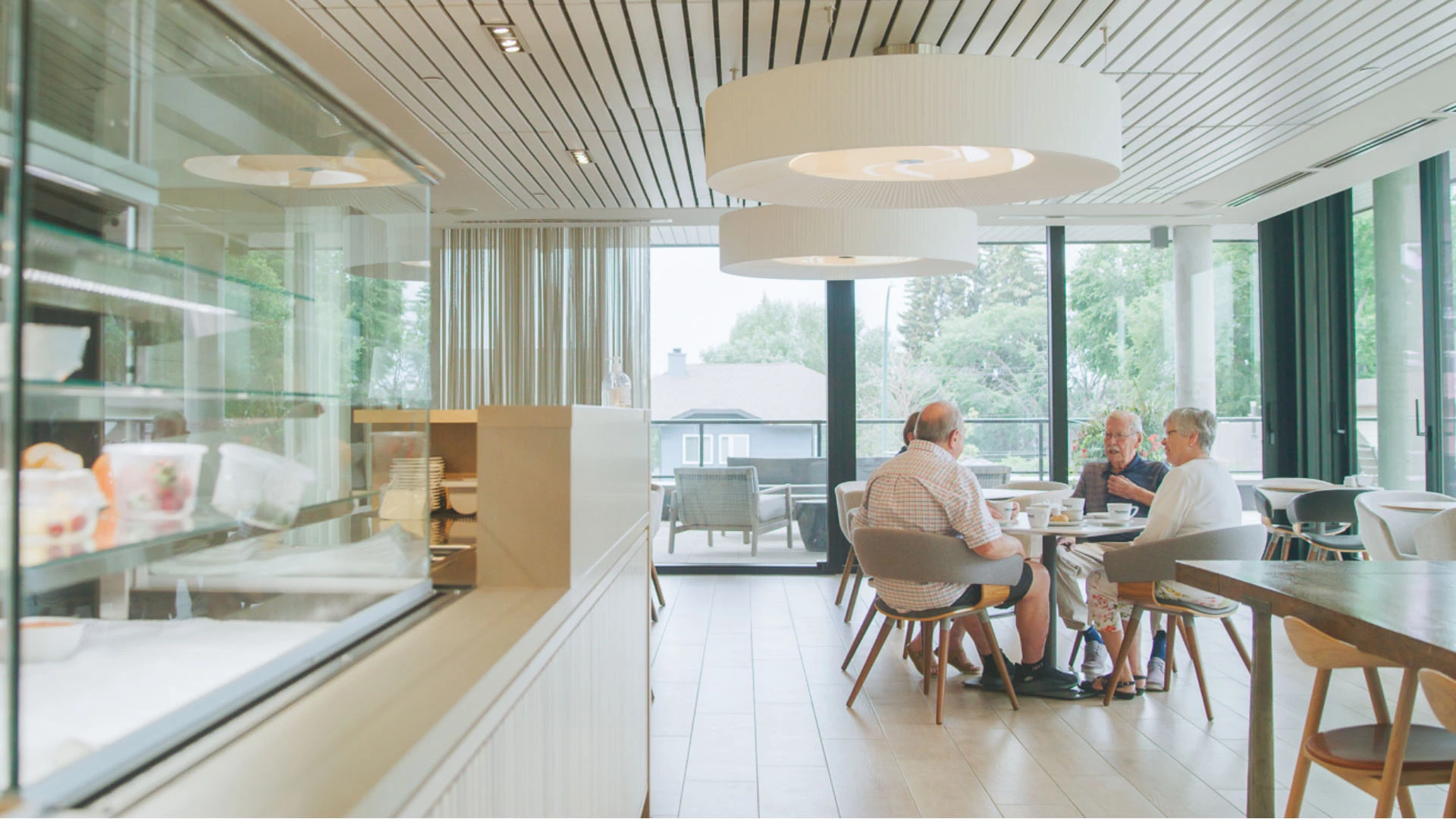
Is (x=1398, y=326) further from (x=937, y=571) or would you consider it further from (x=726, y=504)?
(x=726, y=504)

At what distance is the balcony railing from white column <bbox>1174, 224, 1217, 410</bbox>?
349 millimetres

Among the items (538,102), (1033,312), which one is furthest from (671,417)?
(538,102)

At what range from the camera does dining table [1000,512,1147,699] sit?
14.9 ft

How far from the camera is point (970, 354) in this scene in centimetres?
851

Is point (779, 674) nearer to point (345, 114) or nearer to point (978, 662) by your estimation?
point (978, 662)

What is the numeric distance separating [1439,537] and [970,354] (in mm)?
4533

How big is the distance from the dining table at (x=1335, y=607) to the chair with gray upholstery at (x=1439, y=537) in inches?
47.5

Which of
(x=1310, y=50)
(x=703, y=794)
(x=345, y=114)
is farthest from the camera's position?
(x=1310, y=50)

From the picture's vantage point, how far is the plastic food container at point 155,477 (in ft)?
3.04

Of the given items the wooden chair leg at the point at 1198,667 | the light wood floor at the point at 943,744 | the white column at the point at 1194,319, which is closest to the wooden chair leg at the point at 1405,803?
the light wood floor at the point at 943,744

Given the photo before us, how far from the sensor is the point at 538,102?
4918 millimetres

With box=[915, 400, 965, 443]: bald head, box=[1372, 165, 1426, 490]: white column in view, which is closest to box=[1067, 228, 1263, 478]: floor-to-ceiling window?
box=[1372, 165, 1426, 490]: white column

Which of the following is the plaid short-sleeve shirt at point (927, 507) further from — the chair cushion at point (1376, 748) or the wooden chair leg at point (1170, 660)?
the chair cushion at point (1376, 748)

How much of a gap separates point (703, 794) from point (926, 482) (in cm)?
165
